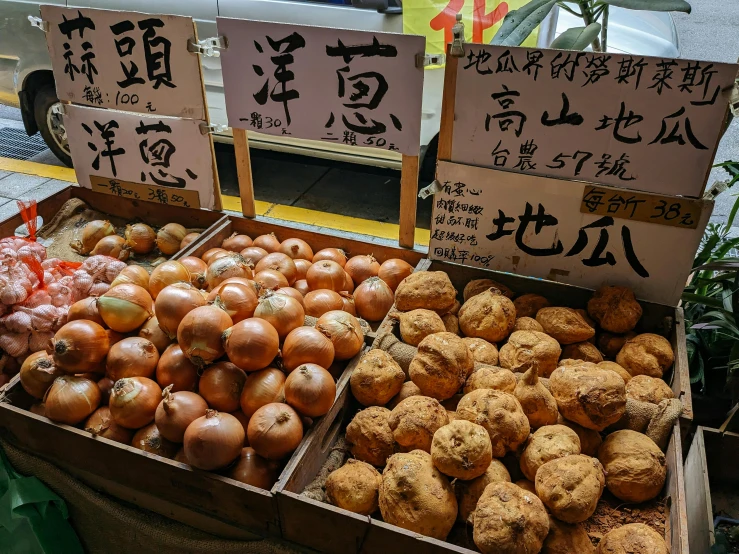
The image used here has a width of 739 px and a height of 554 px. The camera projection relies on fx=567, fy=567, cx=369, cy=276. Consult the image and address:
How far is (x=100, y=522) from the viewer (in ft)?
8.18

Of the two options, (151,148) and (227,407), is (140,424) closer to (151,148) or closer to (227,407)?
(227,407)

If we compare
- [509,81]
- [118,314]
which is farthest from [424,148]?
[118,314]

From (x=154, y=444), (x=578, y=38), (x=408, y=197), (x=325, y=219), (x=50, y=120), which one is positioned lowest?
(x=325, y=219)

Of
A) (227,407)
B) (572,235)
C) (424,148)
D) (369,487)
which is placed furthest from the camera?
(424,148)

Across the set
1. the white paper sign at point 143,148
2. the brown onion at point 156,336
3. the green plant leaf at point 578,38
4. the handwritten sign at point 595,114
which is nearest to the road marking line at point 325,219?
the white paper sign at point 143,148

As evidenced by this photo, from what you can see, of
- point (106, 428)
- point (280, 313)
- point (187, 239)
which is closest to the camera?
point (106, 428)

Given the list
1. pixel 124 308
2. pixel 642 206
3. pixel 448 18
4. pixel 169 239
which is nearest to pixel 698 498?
pixel 642 206

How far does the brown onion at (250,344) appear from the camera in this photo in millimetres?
2158

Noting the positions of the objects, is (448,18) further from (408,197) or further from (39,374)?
(39,374)

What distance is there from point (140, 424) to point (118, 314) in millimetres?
500

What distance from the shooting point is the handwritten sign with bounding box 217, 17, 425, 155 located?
2676mm

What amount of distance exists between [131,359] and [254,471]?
696 mm

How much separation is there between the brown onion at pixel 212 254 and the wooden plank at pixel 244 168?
14.9 inches

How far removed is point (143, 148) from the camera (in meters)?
3.37
